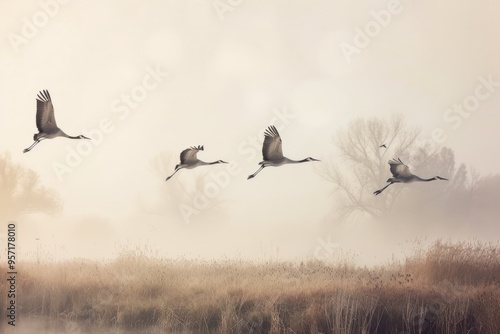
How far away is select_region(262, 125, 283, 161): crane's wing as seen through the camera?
31.7 ft

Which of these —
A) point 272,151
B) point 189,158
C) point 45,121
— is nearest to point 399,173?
point 272,151

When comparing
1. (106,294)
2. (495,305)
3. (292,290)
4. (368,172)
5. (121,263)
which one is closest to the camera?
(495,305)

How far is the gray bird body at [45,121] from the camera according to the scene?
9531mm

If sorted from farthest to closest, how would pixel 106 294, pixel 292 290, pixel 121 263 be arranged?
pixel 121 263, pixel 106 294, pixel 292 290

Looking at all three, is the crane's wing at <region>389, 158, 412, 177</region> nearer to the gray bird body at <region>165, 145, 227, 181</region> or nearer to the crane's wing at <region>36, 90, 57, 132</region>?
the gray bird body at <region>165, 145, 227, 181</region>

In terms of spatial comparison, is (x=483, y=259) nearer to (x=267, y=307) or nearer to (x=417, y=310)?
(x=417, y=310)

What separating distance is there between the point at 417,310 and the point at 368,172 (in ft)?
27.9

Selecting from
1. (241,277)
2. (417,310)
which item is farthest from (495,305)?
(241,277)

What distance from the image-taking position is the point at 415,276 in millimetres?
11656

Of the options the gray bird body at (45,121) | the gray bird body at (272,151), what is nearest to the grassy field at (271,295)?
the gray bird body at (272,151)

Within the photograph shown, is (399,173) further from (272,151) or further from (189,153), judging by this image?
(189,153)

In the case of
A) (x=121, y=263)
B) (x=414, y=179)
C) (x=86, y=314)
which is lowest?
(x=86, y=314)

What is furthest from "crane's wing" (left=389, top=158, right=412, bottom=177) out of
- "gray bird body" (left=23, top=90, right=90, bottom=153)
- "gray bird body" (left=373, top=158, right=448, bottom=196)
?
"gray bird body" (left=23, top=90, right=90, bottom=153)

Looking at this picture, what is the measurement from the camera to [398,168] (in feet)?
36.1
